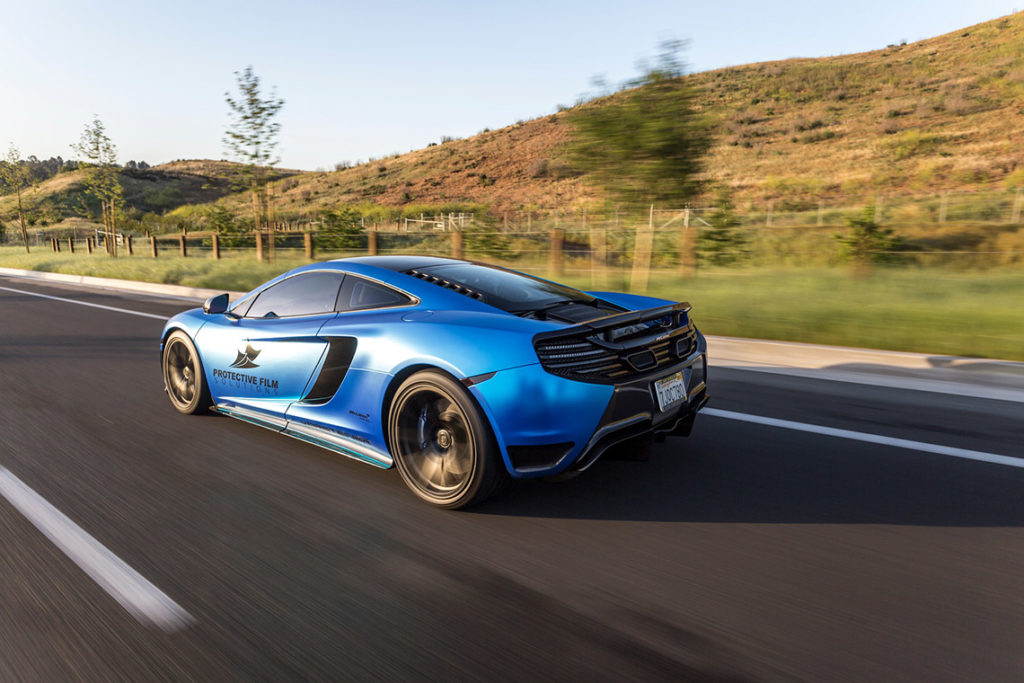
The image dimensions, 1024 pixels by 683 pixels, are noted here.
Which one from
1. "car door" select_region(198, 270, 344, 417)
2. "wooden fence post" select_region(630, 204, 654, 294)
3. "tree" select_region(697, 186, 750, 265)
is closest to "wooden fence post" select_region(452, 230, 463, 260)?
"wooden fence post" select_region(630, 204, 654, 294)

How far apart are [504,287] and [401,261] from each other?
0.76 meters

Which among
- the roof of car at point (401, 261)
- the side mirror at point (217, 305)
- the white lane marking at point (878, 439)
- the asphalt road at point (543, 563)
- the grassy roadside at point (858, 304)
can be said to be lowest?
the asphalt road at point (543, 563)

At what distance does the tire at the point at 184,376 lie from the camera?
5.14 metres

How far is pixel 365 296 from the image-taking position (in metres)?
4.10

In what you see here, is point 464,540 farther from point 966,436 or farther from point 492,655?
point 966,436

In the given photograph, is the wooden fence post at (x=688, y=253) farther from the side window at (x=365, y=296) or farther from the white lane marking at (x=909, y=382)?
the side window at (x=365, y=296)

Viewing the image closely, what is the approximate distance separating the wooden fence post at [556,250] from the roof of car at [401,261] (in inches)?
346

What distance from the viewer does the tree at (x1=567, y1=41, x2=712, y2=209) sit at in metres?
10.1

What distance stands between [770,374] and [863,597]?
4152 millimetres

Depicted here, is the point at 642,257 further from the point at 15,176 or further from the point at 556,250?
the point at 15,176

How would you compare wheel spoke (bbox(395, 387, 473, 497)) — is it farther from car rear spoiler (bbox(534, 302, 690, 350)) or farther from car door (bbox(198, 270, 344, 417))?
car door (bbox(198, 270, 344, 417))

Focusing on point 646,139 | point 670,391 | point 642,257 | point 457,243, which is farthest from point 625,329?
point 457,243

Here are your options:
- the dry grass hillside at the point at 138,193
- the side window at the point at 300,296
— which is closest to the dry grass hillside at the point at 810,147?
the dry grass hillside at the point at 138,193

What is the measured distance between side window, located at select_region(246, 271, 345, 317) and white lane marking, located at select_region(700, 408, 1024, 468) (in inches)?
116
